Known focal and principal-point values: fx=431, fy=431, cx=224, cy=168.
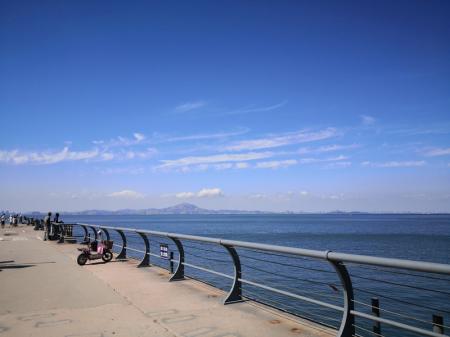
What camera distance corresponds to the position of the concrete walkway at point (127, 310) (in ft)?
18.9

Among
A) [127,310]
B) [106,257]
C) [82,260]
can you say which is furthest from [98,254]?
[127,310]

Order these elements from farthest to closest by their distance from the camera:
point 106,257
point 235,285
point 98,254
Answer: point 106,257
point 98,254
point 235,285

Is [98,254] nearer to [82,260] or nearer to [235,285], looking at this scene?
[82,260]

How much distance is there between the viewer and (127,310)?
688cm

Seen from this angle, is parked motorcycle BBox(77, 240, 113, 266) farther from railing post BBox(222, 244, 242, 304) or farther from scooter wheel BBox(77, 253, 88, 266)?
railing post BBox(222, 244, 242, 304)

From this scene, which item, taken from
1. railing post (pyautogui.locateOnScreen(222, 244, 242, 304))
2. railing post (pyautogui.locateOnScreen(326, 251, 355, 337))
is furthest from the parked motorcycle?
railing post (pyautogui.locateOnScreen(326, 251, 355, 337))

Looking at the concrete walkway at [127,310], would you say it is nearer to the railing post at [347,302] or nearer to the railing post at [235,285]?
the railing post at [235,285]

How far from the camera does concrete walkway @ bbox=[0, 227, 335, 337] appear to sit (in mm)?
5758

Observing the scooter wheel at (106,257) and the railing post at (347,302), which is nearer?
the railing post at (347,302)

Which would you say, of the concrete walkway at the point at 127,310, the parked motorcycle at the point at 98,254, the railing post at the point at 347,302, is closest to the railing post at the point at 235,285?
the concrete walkway at the point at 127,310

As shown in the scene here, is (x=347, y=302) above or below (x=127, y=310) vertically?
above

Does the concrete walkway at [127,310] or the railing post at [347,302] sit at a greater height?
the railing post at [347,302]

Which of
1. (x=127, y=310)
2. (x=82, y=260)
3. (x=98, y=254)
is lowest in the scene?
(x=127, y=310)

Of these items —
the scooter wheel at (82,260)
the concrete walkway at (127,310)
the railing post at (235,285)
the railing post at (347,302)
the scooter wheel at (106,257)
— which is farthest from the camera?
the scooter wheel at (106,257)
